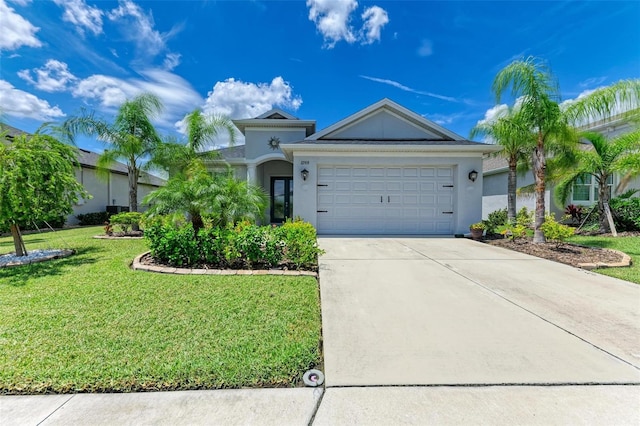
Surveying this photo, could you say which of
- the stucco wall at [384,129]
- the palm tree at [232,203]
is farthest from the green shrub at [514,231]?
the palm tree at [232,203]

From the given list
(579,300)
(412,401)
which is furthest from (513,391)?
(579,300)

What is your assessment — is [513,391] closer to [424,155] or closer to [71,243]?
[424,155]

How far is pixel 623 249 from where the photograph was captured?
7977 mm

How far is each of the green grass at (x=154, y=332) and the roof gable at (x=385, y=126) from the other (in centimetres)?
810

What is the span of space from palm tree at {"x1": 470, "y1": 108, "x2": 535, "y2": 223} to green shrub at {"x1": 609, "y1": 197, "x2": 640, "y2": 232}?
3.85 meters

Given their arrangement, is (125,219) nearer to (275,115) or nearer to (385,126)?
(275,115)

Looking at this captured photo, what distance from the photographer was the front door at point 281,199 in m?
15.8

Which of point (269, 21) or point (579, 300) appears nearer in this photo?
point (579, 300)

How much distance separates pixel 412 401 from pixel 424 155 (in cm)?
999

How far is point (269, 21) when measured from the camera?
10.7 meters

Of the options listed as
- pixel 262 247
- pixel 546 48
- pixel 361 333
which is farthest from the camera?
pixel 546 48

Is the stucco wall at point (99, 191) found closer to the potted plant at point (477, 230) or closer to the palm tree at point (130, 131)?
the palm tree at point (130, 131)

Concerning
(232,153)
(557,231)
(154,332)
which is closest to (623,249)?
(557,231)

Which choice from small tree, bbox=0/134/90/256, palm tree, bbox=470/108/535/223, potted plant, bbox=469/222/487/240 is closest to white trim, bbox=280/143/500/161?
palm tree, bbox=470/108/535/223
